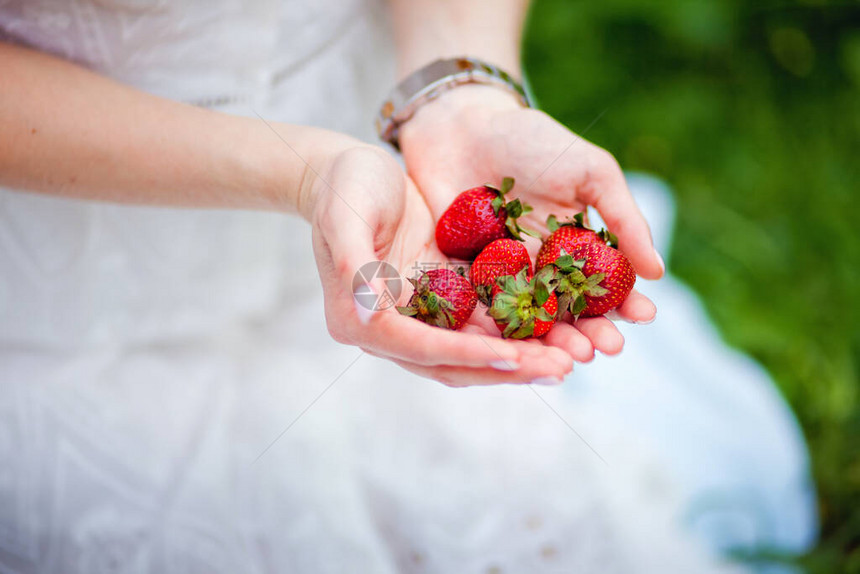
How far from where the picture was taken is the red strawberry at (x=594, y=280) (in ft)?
2.93

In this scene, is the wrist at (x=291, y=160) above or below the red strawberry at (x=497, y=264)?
above

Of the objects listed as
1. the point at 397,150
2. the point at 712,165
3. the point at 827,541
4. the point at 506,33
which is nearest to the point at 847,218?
the point at 712,165

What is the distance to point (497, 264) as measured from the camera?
931mm

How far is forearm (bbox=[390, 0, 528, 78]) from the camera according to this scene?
1.21m

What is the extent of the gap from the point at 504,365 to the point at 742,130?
191cm

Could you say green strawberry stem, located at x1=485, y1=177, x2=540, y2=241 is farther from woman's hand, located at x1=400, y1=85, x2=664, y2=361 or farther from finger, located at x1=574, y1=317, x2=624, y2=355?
finger, located at x1=574, y1=317, x2=624, y2=355

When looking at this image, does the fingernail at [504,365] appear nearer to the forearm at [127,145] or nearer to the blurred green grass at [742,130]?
the forearm at [127,145]

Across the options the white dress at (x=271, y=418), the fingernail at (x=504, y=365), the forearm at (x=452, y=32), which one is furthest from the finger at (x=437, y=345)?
the forearm at (x=452, y=32)

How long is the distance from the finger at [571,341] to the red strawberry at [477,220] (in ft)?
0.60

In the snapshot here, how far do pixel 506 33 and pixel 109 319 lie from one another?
2.93 ft

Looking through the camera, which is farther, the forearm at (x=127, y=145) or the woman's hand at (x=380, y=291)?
the forearm at (x=127, y=145)

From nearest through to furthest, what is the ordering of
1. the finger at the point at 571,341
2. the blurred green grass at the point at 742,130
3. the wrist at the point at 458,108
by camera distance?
the finger at the point at 571,341
the wrist at the point at 458,108
the blurred green grass at the point at 742,130

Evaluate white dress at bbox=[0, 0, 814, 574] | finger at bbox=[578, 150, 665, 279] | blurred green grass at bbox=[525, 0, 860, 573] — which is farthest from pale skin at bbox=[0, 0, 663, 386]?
blurred green grass at bbox=[525, 0, 860, 573]

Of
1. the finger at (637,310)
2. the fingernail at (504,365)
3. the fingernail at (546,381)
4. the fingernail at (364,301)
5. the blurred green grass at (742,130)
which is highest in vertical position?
the fingernail at (364,301)
